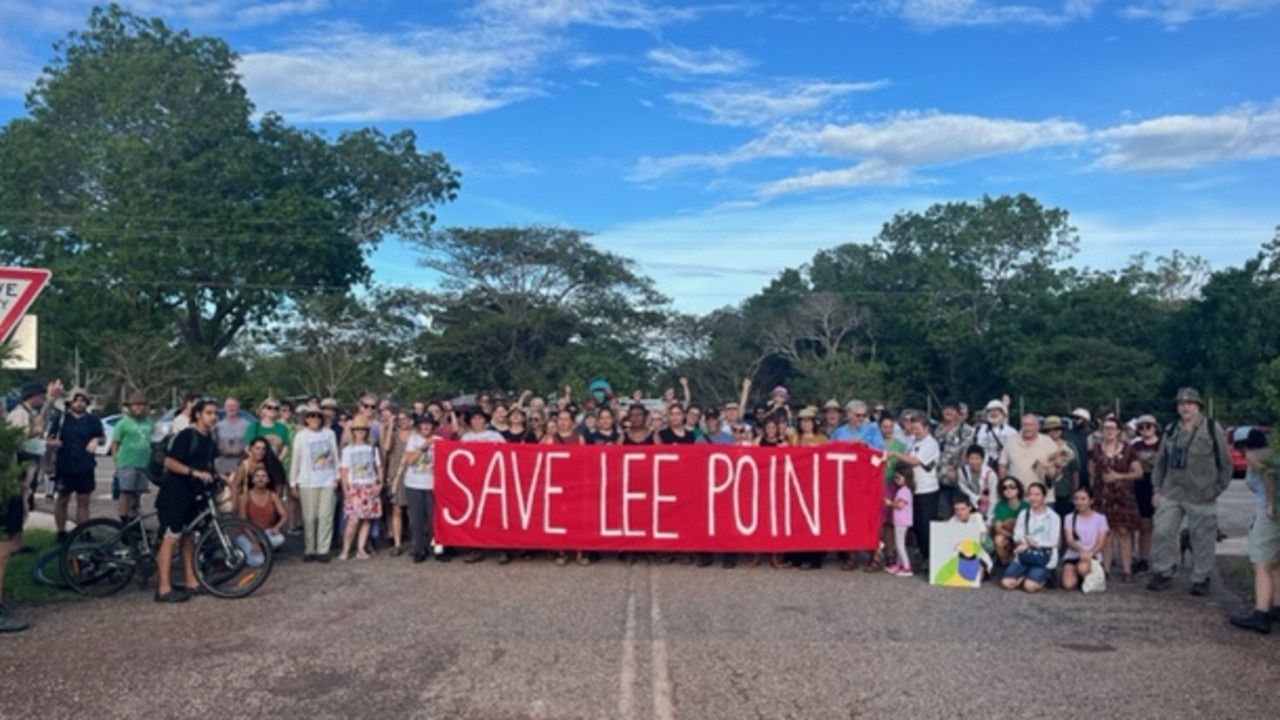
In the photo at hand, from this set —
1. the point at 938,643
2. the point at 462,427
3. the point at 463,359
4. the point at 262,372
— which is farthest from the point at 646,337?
the point at 938,643

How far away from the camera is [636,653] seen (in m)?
6.86

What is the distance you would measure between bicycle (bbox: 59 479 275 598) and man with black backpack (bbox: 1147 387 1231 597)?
8.02 meters

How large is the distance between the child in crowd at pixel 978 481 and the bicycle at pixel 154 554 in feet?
21.8

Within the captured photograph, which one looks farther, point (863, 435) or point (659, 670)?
point (863, 435)

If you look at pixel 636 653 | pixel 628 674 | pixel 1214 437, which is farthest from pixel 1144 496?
pixel 628 674

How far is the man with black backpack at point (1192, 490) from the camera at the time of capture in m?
9.30

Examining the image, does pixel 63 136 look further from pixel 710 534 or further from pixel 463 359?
pixel 710 534

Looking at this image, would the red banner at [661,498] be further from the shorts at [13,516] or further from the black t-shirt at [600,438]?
the shorts at [13,516]

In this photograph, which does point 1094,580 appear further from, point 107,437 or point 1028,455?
point 107,437

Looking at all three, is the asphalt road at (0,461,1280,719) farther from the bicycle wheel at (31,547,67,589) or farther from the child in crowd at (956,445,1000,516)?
the child in crowd at (956,445,1000,516)

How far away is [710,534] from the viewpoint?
10578 millimetres

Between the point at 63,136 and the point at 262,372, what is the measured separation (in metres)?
12.0

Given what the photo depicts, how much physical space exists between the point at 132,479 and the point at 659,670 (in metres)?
7.01

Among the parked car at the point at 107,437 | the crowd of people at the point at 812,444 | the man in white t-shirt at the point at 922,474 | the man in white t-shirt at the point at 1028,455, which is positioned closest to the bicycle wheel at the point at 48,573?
the crowd of people at the point at 812,444
